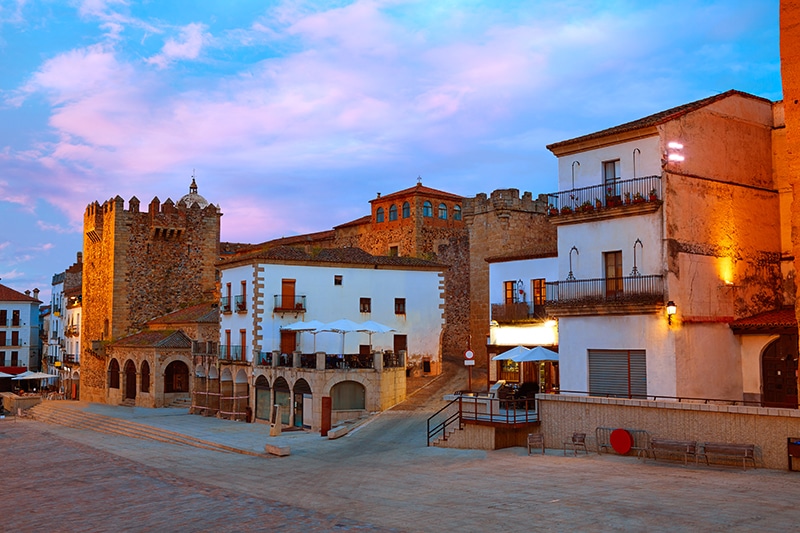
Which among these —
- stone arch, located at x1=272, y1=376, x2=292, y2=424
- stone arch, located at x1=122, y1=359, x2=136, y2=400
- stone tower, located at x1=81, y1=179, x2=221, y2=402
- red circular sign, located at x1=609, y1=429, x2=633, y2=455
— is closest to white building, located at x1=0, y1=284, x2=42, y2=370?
stone tower, located at x1=81, y1=179, x2=221, y2=402

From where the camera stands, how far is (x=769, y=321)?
23.1 m

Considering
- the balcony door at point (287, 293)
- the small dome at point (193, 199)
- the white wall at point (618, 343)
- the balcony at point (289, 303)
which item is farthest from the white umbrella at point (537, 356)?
the small dome at point (193, 199)

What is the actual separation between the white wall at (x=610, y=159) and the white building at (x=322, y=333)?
12.6m

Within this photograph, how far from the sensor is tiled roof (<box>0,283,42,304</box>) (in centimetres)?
7531

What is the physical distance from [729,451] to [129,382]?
135 ft

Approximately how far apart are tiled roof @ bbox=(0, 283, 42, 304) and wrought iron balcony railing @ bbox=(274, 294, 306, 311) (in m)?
50.2

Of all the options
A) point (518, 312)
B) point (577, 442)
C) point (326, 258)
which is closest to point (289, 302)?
point (326, 258)

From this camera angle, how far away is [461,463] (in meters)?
21.2

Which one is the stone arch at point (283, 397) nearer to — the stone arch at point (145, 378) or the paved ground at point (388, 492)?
the paved ground at point (388, 492)

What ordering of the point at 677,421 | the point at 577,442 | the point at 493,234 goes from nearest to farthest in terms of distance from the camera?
the point at 677,421 < the point at 577,442 < the point at 493,234

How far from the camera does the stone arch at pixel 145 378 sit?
47625 mm

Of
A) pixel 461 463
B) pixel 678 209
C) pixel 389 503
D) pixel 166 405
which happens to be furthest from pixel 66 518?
pixel 166 405

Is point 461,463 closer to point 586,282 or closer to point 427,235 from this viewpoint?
point 586,282

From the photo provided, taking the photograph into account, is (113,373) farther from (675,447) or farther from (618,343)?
(675,447)
